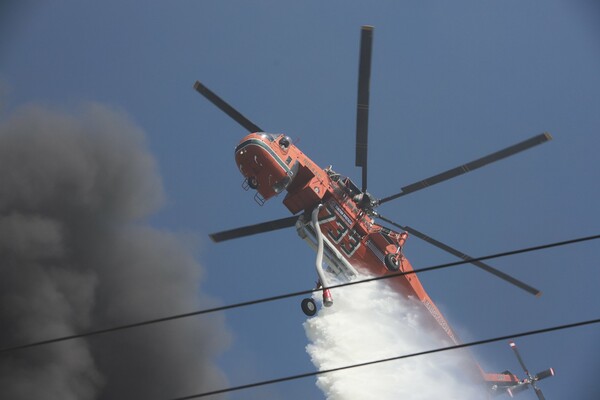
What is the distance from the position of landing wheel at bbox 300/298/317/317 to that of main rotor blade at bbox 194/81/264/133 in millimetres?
5726

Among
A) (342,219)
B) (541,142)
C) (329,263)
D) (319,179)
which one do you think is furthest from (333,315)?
(541,142)

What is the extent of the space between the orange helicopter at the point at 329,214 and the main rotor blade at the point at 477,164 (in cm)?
3

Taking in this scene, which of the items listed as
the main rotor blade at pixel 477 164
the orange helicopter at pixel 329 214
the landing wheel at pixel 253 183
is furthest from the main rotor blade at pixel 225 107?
the main rotor blade at pixel 477 164

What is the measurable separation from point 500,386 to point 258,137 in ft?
41.8

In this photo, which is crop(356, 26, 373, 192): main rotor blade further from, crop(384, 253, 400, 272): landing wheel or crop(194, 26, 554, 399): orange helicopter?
crop(384, 253, 400, 272): landing wheel

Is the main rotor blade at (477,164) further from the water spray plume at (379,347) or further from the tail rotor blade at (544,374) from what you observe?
the tail rotor blade at (544,374)

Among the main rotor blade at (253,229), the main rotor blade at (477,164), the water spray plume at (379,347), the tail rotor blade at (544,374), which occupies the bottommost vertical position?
the tail rotor blade at (544,374)

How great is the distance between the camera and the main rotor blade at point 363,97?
16281 mm

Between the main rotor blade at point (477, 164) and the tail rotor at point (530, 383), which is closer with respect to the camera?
the main rotor blade at point (477, 164)

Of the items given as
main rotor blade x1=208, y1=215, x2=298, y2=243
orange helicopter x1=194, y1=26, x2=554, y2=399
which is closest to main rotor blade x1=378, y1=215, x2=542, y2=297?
orange helicopter x1=194, y1=26, x2=554, y2=399

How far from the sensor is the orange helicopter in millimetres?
19109

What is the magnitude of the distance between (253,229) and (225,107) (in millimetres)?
4224

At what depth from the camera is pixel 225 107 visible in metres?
19.7

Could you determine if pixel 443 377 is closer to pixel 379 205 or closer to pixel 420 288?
pixel 420 288
